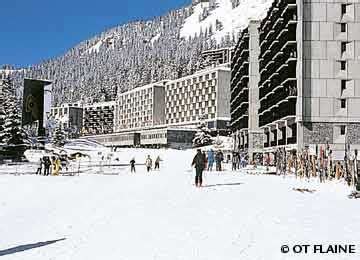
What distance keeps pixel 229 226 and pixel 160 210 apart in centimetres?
349

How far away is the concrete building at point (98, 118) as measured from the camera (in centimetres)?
18638

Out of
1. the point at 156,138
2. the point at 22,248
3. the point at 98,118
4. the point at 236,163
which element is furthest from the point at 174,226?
the point at 98,118

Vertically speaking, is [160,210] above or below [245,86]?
below

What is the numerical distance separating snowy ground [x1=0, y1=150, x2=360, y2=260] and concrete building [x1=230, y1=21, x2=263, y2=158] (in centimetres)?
6125

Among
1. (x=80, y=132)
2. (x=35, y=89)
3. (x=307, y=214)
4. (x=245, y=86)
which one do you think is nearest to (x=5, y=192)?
(x=307, y=214)

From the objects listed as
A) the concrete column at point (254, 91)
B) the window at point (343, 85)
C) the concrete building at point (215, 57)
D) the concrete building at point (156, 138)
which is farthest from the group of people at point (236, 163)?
the concrete building at point (215, 57)

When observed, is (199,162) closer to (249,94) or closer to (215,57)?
(249,94)

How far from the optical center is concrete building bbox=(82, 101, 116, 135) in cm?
18638

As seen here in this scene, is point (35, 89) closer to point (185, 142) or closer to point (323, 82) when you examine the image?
point (323, 82)

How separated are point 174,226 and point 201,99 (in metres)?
129

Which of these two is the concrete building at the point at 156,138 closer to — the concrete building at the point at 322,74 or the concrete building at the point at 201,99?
the concrete building at the point at 201,99

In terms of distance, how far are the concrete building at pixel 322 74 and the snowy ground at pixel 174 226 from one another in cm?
3796

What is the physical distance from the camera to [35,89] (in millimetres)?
45656

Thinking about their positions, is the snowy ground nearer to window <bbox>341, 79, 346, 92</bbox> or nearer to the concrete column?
window <bbox>341, 79, 346, 92</bbox>
